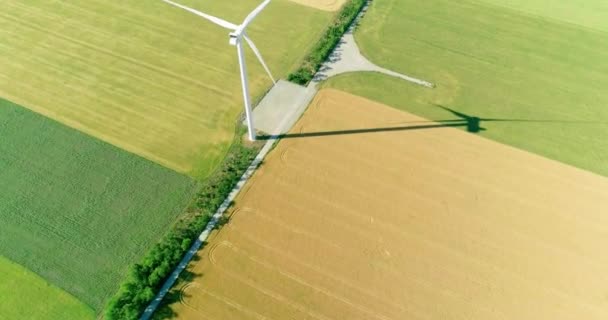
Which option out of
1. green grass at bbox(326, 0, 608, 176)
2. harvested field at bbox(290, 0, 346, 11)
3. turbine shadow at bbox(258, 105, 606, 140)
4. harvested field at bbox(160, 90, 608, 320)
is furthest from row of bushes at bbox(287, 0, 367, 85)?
turbine shadow at bbox(258, 105, 606, 140)

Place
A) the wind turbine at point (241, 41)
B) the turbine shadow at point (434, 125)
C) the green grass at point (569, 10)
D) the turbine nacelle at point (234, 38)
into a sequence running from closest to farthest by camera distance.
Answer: the turbine nacelle at point (234, 38)
the wind turbine at point (241, 41)
the turbine shadow at point (434, 125)
the green grass at point (569, 10)

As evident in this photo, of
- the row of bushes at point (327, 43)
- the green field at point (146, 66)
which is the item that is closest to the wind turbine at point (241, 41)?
the green field at point (146, 66)

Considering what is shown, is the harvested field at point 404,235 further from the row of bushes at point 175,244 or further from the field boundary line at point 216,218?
the row of bushes at point 175,244

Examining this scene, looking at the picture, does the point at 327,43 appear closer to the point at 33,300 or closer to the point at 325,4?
the point at 325,4

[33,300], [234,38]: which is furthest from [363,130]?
[33,300]

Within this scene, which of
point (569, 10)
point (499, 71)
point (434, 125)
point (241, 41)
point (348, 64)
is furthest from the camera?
point (569, 10)

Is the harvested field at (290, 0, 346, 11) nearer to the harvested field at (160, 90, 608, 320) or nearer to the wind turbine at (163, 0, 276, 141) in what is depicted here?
the wind turbine at (163, 0, 276, 141)
